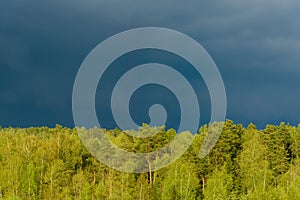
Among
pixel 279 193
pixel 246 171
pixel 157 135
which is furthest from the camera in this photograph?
pixel 157 135

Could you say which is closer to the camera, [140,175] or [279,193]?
[279,193]

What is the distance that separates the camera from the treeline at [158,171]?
63344 mm

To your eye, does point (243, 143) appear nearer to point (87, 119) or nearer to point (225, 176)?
point (225, 176)

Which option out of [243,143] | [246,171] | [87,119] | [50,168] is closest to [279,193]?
[246,171]

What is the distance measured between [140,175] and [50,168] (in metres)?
13.9

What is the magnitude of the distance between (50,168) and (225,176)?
1058 inches

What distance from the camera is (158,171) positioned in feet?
241

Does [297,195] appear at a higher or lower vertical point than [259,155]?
lower

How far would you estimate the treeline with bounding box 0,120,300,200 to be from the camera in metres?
63.3

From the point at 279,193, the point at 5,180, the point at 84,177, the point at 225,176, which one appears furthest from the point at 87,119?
the point at 279,193

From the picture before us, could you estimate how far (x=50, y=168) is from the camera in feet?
240

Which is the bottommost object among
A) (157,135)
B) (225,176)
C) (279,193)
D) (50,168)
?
(279,193)

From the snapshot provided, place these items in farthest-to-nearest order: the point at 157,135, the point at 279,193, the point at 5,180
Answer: the point at 157,135
the point at 5,180
the point at 279,193

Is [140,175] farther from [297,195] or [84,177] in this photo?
[297,195]
